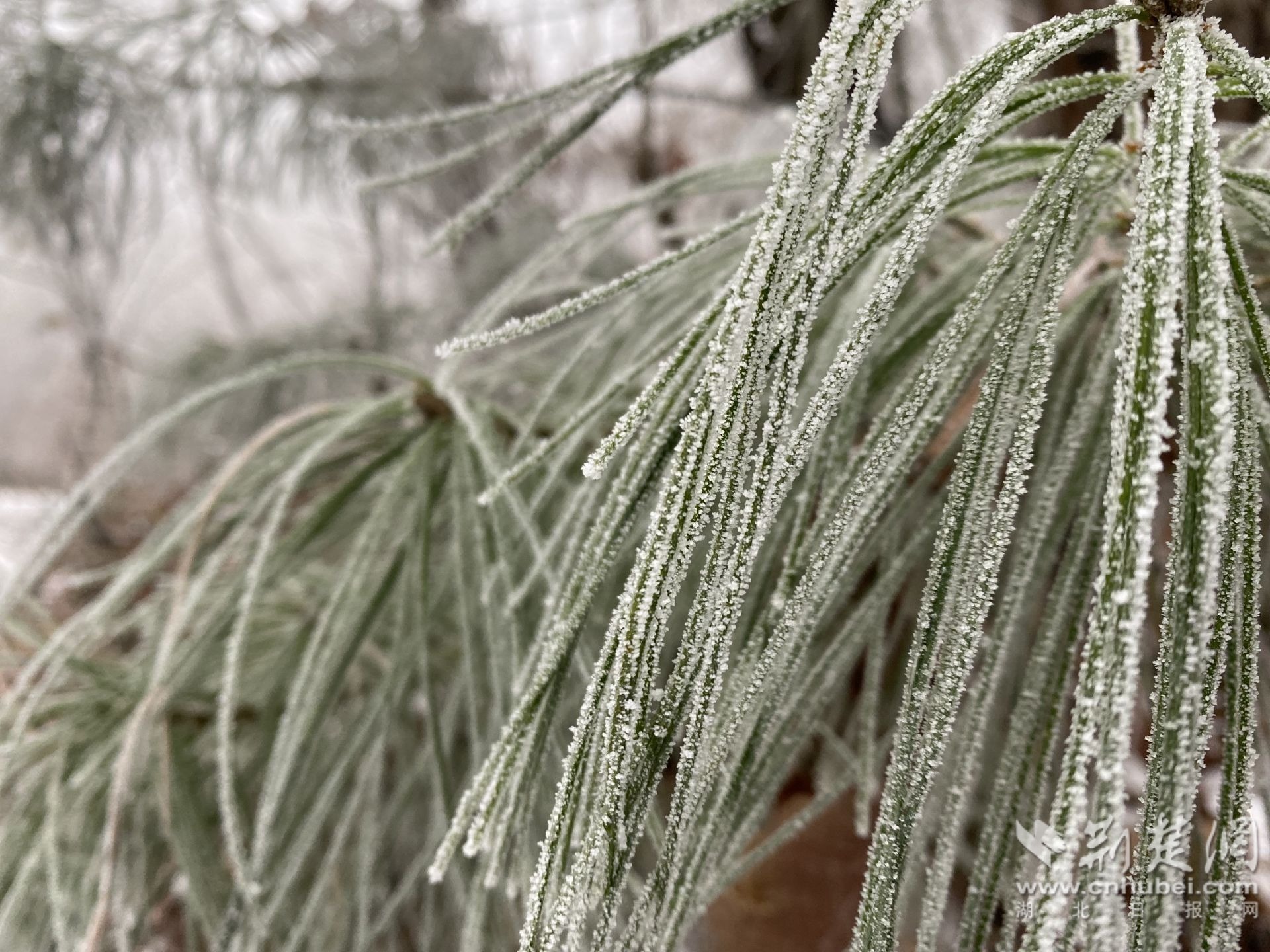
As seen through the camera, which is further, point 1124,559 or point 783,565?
point 783,565

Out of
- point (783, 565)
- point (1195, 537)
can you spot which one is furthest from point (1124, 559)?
point (783, 565)

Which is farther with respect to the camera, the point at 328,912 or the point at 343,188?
the point at 343,188

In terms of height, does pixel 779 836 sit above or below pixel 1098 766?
below

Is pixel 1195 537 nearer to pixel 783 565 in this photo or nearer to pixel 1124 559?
pixel 1124 559

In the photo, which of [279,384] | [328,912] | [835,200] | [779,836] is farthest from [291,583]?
[279,384]

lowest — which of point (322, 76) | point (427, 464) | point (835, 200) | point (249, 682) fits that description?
point (249, 682)

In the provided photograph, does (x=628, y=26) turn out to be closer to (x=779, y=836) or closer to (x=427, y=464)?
(x=427, y=464)

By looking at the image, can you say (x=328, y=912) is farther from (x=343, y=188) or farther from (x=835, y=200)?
(x=343, y=188)

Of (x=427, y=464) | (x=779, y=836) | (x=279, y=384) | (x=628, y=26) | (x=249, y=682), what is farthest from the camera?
(x=628, y=26)

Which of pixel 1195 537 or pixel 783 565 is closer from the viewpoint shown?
pixel 1195 537

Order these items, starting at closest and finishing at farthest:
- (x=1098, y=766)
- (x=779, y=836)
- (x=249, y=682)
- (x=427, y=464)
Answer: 1. (x=1098, y=766)
2. (x=779, y=836)
3. (x=427, y=464)
4. (x=249, y=682)
